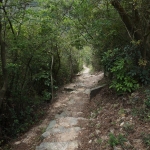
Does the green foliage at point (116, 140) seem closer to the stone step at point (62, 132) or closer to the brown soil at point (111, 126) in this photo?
the brown soil at point (111, 126)

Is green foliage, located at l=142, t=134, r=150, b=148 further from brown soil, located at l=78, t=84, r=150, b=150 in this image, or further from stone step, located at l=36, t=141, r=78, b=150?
stone step, located at l=36, t=141, r=78, b=150

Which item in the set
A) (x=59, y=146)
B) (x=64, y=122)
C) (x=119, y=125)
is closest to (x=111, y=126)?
(x=119, y=125)

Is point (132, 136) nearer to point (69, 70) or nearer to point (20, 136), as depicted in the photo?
point (20, 136)

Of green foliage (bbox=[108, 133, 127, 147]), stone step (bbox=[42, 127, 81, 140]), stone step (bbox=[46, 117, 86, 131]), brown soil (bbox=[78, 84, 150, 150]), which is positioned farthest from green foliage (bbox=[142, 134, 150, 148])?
stone step (bbox=[46, 117, 86, 131])

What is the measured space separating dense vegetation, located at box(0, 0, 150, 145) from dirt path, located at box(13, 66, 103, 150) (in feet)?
2.50

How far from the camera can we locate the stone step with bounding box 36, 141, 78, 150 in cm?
418

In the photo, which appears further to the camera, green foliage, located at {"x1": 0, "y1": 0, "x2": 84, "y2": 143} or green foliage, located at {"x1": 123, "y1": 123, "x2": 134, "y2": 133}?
green foliage, located at {"x1": 0, "y1": 0, "x2": 84, "y2": 143}

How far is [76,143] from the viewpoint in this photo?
4340 mm

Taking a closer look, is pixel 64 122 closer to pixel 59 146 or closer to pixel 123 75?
pixel 59 146

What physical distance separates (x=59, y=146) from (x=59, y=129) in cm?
93

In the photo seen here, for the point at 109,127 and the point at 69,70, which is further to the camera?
the point at 69,70

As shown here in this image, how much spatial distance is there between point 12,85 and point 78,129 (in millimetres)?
3045

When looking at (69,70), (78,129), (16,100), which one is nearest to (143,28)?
(78,129)

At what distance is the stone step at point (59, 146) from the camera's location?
4.18 m
